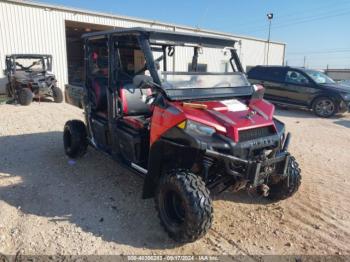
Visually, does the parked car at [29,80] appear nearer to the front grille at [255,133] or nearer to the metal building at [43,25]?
the metal building at [43,25]

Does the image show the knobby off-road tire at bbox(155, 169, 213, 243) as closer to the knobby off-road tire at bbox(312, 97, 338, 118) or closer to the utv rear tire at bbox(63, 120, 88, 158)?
the utv rear tire at bbox(63, 120, 88, 158)

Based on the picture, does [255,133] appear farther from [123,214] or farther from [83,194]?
[83,194]

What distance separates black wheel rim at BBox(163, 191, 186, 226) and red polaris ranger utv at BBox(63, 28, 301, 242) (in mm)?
11

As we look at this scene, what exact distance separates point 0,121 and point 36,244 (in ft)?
21.4

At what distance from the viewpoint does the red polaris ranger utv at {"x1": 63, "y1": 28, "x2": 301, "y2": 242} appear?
312cm

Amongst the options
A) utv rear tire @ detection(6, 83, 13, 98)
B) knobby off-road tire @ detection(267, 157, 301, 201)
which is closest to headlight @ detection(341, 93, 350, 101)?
knobby off-road tire @ detection(267, 157, 301, 201)

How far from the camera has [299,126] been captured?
30.0 feet

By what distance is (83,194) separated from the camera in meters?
4.26

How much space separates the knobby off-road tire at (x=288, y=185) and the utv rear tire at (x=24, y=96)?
9868 mm

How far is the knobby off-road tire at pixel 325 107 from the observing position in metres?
10.6

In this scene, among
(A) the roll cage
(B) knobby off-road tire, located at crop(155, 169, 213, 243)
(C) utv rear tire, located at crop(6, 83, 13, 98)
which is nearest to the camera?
(B) knobby off-road tire, located at crop(155, 169, 213, 243)

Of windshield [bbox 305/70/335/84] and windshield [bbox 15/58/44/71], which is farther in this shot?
windshield [bbox 15/58/44/71]

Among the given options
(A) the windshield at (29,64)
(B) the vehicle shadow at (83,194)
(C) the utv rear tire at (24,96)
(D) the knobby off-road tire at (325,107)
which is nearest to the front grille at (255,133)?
(B) the vehicle shadow at (83,194)

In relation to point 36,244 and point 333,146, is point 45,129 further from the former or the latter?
point 333,146
